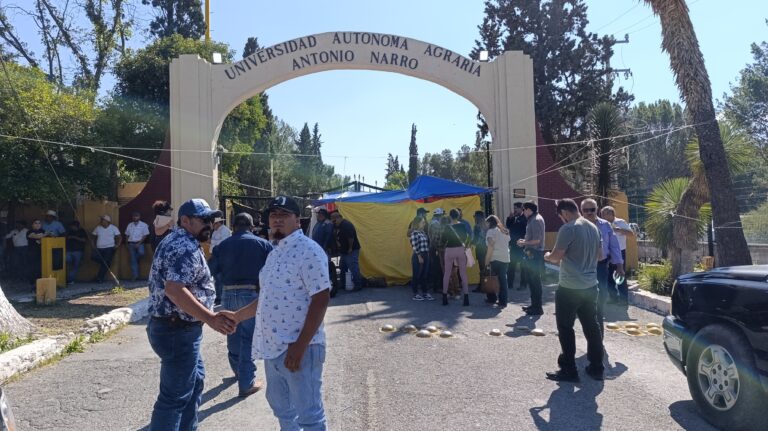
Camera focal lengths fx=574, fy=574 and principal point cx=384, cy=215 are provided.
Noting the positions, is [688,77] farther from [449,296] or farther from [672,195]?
[449,296]

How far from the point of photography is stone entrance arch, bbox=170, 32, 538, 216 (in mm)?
15305

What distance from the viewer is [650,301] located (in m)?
9.53

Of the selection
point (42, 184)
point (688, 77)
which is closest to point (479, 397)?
point (688, 77)

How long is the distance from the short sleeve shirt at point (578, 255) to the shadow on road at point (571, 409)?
0.93 meters

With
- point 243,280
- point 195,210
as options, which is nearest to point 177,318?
point 195,210

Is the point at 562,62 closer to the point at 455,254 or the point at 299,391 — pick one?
the point at 455,254

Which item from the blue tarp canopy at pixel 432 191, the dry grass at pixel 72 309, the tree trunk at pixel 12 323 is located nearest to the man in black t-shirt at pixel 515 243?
the blue tarp canopy at pixel 432 191

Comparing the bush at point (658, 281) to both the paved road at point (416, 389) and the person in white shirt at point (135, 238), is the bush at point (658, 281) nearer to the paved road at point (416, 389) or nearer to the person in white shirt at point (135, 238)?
the paved road at point (416, 389)

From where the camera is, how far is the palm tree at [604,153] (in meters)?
15.9

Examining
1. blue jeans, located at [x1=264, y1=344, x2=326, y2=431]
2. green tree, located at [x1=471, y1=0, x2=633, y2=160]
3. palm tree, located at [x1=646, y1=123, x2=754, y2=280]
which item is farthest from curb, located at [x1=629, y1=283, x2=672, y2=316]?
green tree, located at [x1=471, y1=0, x2=633, y2=160]

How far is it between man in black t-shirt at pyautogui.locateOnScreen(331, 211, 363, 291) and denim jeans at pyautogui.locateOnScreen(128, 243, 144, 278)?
18.7 feet

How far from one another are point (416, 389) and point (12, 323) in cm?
548

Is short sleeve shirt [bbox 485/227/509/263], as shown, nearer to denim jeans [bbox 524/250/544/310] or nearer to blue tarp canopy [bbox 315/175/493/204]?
denim jeans [bbox 524/250/544/310]

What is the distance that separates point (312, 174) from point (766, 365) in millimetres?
50566
